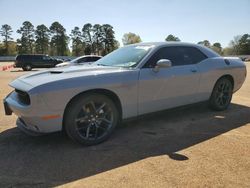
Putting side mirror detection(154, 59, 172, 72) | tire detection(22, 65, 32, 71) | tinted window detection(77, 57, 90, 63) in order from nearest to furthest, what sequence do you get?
side mirror detection(154, 59, 172, 72)
tinted window detection(77, 57, 90, 63)
tire detection(22, 65, 32, 71)

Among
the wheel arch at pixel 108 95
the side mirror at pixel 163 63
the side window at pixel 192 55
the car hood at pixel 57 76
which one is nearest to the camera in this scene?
the car hood at pixel 57 76

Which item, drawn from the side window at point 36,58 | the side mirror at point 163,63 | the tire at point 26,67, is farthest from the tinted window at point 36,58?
the side mirror at point 163,63

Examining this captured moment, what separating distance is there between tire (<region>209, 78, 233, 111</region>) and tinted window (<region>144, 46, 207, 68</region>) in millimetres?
754

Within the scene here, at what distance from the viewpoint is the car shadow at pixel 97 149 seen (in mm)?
3129

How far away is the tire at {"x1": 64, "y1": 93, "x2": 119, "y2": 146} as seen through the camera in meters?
3.77

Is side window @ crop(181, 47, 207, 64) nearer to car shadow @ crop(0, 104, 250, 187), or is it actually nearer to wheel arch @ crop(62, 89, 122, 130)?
car shadow @ crop(0, 104, 250, 187)

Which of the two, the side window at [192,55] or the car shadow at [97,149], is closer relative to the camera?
the car shadow at [97,149]

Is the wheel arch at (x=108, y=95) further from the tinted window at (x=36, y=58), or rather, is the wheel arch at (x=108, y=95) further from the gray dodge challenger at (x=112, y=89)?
the tinted window at (x=36, y=58)

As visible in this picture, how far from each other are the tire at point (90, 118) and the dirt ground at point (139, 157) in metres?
0.16

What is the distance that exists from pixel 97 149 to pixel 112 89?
914 mm

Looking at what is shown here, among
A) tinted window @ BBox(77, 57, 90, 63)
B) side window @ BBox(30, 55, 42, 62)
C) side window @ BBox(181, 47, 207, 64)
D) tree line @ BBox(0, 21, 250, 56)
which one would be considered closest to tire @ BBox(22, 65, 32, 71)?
side window @ BBox(30, 55, 42, 62)

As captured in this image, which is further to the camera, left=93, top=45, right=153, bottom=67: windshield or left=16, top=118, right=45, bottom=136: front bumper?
left=93, top=45, right=153, bottom=67: windshield

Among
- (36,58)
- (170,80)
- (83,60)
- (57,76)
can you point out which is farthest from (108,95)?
(36,58)

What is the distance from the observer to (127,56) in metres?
4.91
